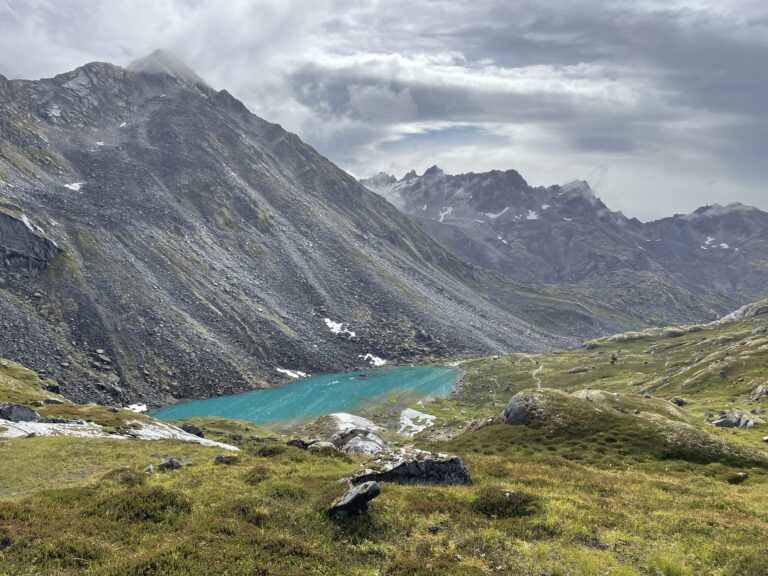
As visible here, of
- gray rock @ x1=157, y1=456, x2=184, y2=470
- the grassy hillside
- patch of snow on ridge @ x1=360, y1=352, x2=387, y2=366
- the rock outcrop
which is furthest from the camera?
patch of snow on ridge @ x1=360, y1=352, x2=387, y2=366

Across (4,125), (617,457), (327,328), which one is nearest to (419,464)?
(617,457)

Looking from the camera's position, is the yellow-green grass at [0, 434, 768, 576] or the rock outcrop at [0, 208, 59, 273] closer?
the yellow-green grass at [0, 434, 768, 576]

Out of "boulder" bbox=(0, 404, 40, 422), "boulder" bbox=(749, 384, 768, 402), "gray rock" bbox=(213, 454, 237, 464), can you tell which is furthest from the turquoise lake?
"gray rock" bbox=(213, 454, 237, 464)

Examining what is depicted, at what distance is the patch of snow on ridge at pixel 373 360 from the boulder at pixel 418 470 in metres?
159

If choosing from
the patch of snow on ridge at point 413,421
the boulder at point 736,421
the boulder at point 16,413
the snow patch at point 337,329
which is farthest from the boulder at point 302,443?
the snow patch at point 337,329

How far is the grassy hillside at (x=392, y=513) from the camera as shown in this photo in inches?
697

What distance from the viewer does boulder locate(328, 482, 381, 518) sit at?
22.0 meters

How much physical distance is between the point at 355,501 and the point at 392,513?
2081 millimetres

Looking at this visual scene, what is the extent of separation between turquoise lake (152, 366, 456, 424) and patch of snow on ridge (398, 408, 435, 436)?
47.5 ft

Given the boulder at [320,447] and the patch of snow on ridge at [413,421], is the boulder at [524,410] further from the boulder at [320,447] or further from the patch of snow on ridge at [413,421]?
the patch of snow on ridge at [413,421]

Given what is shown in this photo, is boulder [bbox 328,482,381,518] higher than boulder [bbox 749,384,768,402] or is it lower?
higher

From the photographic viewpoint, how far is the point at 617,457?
4247 centimetres

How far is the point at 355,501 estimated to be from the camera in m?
22.2

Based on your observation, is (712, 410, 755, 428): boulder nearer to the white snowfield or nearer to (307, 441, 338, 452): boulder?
(307, 441, 338, 452): boulder
